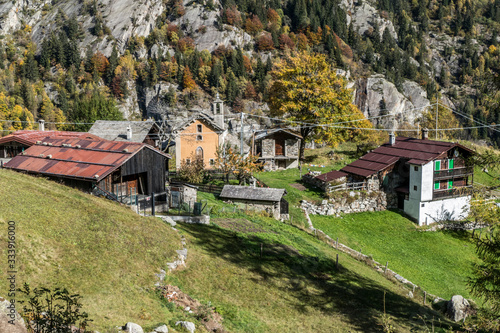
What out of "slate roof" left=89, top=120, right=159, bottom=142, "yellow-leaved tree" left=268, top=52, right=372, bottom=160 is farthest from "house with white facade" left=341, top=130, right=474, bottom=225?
"slate roof" left=89, top=120, right=159, bottom=142

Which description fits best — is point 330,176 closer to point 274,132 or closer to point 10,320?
point 274,132

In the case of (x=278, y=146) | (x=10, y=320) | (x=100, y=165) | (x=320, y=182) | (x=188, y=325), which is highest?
(x=278, y=146)

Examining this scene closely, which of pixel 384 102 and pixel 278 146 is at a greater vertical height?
pixel 384 102

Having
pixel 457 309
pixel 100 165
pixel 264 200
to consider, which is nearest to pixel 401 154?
pixel 264 200

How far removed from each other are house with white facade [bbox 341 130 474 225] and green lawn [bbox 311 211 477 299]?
7.08 ft

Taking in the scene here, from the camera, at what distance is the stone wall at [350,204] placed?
118ft

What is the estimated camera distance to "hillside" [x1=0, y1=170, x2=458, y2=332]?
13.2m

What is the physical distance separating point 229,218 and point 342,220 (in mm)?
12665

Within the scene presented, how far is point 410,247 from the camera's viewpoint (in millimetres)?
32531

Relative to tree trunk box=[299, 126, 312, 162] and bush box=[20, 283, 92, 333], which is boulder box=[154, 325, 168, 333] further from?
tree trunk box=[299, 126, 312, 162]

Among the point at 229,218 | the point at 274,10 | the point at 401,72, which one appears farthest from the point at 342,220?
the point at 274,10

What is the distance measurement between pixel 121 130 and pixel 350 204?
1039 inches

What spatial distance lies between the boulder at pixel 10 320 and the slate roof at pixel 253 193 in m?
22.9

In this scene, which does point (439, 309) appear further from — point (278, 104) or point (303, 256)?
point (278, 104)
